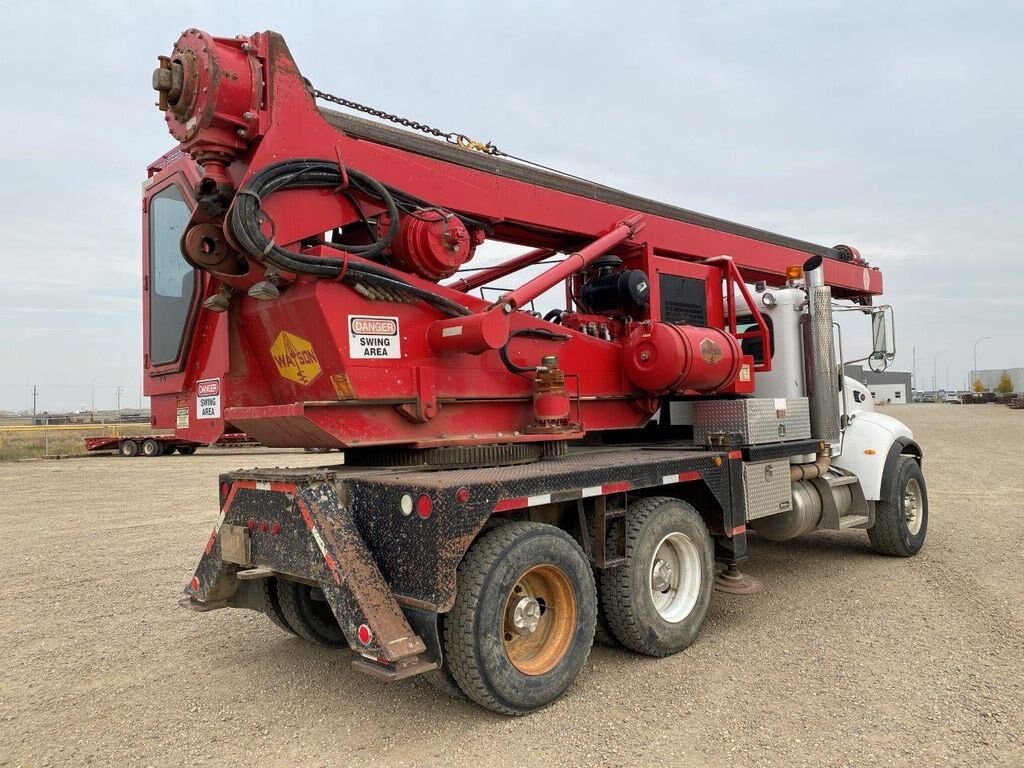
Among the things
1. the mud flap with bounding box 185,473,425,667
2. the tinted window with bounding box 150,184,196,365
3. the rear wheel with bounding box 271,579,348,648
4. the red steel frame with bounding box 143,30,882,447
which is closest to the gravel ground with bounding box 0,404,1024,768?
the rear wheel with bounding box 271,579,348,648

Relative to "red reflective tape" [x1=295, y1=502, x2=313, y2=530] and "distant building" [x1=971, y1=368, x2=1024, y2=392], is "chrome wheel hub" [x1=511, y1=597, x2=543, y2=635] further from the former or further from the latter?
"distant building" [x1=971, y1=368, x2=1024, y2=392]

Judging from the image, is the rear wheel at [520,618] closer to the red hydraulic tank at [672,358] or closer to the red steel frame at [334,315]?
the red steel frame at [334,315]

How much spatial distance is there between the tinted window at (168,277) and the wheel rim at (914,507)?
690 cm

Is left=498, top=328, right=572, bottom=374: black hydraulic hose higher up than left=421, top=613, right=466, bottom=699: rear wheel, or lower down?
higher up

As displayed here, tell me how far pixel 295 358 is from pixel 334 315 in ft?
1.42

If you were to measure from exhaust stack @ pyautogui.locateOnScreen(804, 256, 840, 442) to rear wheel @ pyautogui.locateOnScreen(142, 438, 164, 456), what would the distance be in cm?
2347

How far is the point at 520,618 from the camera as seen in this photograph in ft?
13.2

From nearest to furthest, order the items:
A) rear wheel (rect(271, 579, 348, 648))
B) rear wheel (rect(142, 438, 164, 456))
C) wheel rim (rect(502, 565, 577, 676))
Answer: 1. wheel rim (rect(502, 565, 577, 676))
2. rear wheel (rect(271, 579, 348, 648))
3. rear wheel (rect(142, 438, 164, 456))

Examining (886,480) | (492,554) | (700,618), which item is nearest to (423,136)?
(492,554)

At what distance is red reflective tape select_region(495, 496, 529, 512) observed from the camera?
3.91 meters

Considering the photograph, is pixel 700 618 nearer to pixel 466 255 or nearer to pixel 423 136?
pixel 466 255

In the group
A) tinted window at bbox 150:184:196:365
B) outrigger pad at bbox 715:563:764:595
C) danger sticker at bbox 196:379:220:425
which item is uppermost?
tinted window at bbox 150:184:196:365

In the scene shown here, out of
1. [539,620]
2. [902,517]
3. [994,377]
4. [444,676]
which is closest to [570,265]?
[539,620]

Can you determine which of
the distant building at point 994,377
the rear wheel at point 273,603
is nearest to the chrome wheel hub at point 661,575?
the rear wheel at point 273,603
